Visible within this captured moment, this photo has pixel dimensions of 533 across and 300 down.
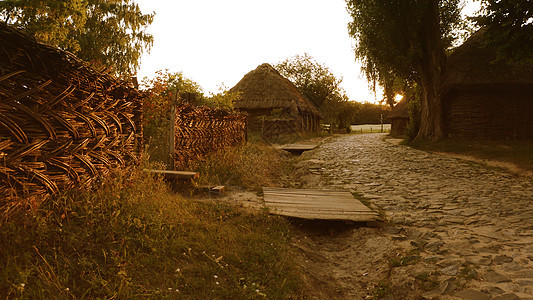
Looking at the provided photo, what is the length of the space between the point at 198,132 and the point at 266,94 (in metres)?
17.9

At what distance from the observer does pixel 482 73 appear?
15.0 metres

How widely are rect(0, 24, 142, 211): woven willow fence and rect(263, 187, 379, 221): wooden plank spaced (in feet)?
8.64

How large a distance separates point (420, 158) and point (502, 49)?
4441 mm

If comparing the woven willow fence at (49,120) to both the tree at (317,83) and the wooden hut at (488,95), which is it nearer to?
the wooden hut at (488,95)

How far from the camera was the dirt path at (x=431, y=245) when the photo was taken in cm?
311

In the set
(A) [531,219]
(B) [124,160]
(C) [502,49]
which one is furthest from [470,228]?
(C) [502,49]

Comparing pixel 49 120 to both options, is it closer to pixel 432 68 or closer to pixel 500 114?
pixel 432 68

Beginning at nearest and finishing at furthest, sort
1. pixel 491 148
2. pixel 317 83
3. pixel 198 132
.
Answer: pixel 198 132
pixel 491 148
pixel 317 83

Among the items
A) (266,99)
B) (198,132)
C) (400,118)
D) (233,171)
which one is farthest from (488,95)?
(400,118)

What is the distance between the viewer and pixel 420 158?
40.0 ft

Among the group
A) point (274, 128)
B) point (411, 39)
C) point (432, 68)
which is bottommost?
point (274, 128)

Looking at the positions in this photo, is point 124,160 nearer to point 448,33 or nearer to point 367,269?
point 367,269

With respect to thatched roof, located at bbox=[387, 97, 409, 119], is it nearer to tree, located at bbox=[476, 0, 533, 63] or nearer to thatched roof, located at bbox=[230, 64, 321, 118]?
thatched roof, located at bbox=[230, 64, 321, 118]

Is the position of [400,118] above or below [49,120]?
above
